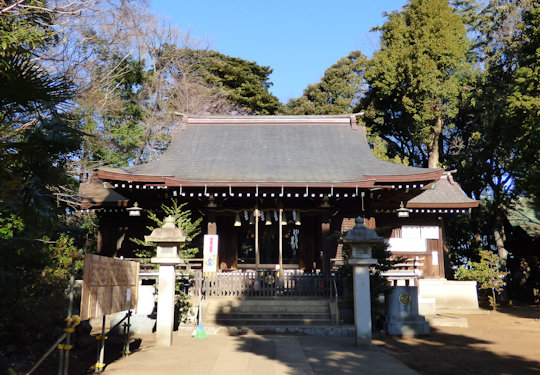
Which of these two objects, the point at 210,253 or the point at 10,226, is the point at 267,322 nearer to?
the point at 210,253

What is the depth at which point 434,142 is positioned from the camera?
27.4 m

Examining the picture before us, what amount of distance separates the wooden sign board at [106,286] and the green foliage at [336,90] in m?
28.7

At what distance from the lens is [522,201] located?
84.3ft

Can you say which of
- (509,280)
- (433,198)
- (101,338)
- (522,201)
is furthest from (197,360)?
(522,201)

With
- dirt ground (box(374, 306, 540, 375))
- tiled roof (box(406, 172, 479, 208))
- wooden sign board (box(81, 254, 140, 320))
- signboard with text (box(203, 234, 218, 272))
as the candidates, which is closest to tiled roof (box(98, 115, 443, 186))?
tiled roof (box(406, 172, 479, 208))

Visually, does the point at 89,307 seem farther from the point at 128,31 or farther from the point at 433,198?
the point at 128,31

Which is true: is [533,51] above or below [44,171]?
above

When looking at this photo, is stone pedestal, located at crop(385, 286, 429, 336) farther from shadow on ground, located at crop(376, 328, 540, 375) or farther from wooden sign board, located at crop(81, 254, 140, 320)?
wooden sign board, located at crop(81, 254, 140, 320)

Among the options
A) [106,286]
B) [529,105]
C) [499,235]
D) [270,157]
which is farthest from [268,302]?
[499,235]

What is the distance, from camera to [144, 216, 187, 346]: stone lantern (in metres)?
9.11

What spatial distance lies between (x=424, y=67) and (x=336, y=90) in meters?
10.8

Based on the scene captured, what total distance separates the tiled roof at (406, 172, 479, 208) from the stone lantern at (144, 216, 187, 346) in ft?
35.1

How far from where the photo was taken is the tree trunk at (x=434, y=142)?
88.4ft

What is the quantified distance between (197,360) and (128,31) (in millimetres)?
25745
